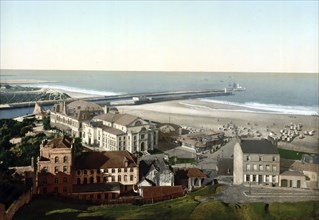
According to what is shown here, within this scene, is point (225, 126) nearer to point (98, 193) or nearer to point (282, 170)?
point (282, 170)

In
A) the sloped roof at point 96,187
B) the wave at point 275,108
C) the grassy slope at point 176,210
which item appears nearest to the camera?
the grassy slope at point 176,210

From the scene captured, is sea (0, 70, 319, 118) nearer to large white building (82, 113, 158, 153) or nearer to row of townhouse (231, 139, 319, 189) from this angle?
large white building (82, 113, 158, 153)

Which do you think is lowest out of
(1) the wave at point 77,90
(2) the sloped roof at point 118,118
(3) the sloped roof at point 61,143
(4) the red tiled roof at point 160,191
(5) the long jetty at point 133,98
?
(4) the red tiled roof at point 160,191

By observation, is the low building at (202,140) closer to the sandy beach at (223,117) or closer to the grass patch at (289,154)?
the sandy beach at (223,117)

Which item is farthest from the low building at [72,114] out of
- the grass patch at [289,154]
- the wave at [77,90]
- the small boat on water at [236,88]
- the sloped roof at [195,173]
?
the grass patch at [289,154]

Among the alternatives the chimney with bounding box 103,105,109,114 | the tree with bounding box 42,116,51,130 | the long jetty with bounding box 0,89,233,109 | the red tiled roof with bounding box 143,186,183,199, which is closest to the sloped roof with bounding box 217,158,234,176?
the red tiled roof with bounding box 143,186,183,199

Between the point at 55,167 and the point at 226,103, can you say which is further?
the point at 226,103

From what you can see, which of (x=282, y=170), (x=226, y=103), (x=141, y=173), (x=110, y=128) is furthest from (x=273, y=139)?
(x=110, y=128)
